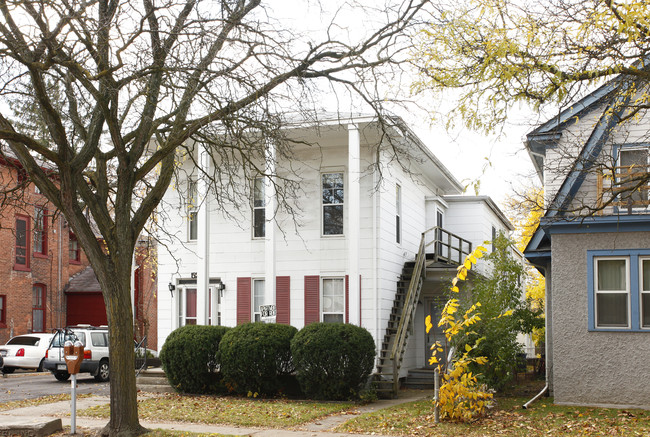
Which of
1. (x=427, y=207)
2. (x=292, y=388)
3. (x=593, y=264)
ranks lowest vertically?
(x=292, y=388)

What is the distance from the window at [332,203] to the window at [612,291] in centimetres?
768

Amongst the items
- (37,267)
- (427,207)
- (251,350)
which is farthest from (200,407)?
(37,267)

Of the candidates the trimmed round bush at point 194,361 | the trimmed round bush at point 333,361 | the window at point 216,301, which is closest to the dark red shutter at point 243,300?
the window at point 216,301

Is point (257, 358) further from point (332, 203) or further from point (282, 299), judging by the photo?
point (332, 203)

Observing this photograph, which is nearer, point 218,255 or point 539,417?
point 539,417

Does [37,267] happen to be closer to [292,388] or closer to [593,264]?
[292,388]

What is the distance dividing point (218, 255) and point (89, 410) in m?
7.50

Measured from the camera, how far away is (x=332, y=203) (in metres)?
20.9

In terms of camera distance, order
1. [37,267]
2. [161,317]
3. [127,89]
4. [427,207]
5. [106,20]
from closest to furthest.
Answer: [106,20] → [127,89] → [161,317] → [427,207] → [37,267]

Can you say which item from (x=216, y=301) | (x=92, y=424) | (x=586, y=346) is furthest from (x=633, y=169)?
(x=216, y=301)

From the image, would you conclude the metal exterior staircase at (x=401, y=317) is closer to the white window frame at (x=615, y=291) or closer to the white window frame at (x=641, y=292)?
the white window frame at (x=615, y=291)

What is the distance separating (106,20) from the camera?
10875 mm

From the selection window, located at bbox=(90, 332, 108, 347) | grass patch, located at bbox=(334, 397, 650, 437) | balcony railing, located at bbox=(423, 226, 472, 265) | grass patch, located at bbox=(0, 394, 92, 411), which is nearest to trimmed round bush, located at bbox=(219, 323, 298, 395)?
grass patch, located at bbox=(334, 397, 650, 437)

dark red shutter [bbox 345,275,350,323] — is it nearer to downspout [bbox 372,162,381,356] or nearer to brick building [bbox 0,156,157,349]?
downspout [bbox 372,162,381,356]
